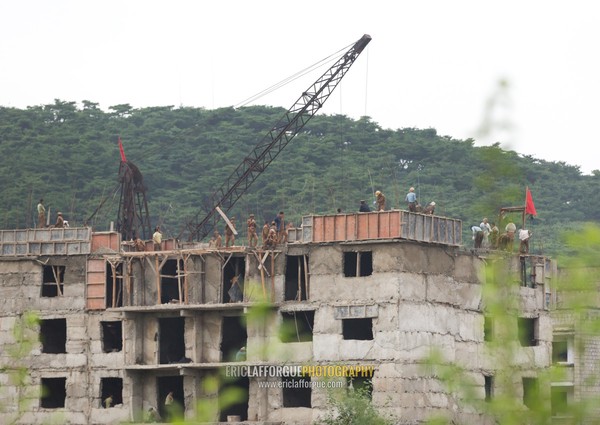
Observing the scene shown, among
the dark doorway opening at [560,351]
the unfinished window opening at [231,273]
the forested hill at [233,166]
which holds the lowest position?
the dark doorway opening at [560,351]

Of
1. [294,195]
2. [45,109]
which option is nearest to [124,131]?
[45,109]

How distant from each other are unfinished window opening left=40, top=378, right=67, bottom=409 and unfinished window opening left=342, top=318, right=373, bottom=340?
1199cm

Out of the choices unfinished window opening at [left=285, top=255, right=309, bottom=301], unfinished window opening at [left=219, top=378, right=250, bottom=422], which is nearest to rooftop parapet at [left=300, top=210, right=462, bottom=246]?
unfinished window opening at [left=285, top=255, right=309, bottom=301]

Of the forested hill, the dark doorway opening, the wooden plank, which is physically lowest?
the dark doorway opening

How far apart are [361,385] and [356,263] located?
4546 mm

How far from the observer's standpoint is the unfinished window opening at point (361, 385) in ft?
180

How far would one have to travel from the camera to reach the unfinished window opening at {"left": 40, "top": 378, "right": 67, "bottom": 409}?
203 ft

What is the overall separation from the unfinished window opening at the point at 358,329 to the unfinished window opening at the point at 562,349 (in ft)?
44.4

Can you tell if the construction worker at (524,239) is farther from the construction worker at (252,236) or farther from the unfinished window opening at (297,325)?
the construction worker at (252,236)

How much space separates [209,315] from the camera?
60.0 m

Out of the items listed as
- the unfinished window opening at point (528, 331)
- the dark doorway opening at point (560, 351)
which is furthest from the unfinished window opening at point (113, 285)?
the dark doorway opening at point (560, 351)

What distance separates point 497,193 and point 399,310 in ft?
128

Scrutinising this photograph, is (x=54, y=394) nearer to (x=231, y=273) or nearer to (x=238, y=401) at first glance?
(x=238, y=401)

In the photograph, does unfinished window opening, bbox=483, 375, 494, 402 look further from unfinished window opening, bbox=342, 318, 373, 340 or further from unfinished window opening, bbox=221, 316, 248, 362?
unfinished window opening, bbox=221, 316, 248, 362
